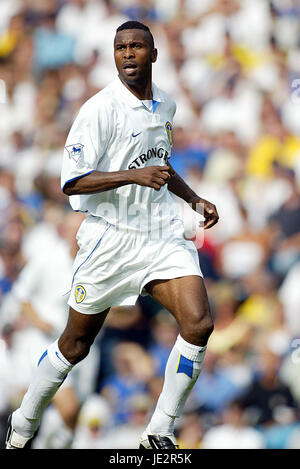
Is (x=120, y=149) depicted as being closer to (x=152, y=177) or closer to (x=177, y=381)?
(x=152, y=177)

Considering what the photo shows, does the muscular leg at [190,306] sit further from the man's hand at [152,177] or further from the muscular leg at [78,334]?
the man's hand at [152,177]

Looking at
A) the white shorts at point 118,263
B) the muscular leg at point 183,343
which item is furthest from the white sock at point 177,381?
the white shorts at point 118,263

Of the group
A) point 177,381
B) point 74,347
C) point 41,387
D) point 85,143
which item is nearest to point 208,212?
point 85,143

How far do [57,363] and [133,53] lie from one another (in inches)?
72.8

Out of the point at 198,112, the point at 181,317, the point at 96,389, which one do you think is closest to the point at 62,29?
the point at 198,112

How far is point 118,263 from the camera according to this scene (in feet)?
13.9

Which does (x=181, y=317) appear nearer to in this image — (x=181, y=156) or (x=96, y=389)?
(x=96, y=389)

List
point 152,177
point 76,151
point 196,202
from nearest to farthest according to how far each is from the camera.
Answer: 1. point 152,177
2. point 76,151
3. point 196,202

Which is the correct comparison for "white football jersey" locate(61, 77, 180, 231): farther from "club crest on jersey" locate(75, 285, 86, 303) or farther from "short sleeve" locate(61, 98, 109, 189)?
"club crest on jersey" locate(75, 285, 86, 303)

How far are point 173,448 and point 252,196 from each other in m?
3.39

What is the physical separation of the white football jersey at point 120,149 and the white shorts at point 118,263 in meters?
0.08

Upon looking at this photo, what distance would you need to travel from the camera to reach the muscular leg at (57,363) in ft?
14.1

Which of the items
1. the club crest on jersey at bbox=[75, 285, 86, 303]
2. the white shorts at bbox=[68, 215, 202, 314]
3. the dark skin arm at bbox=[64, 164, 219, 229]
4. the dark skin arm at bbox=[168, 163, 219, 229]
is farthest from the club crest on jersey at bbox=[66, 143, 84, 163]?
the club crest on jersey at bbox=[75, 285, 86, 303]

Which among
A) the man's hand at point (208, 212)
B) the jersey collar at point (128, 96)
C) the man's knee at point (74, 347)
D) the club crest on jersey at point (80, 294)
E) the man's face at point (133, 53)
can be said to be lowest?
the man's knee at point (74, 347)
